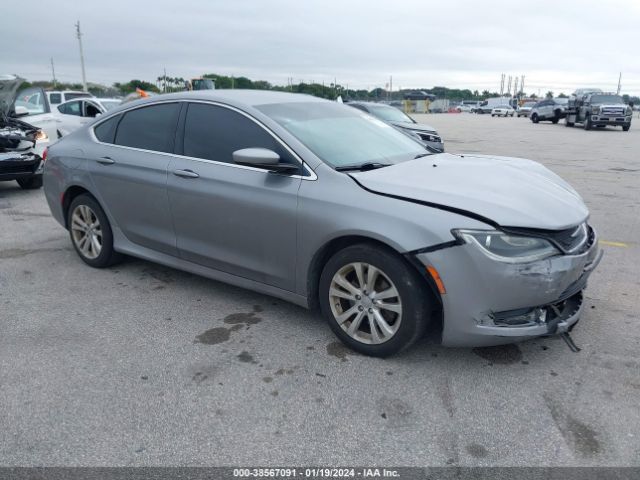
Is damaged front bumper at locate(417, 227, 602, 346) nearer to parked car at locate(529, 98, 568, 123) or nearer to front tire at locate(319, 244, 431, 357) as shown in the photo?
front tire at locate(319, 244, 431, 357)

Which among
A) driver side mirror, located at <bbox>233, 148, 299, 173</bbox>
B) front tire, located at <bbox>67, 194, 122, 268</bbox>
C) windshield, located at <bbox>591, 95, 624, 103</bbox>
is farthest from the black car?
windshield, located at <bbox>591, 95, 624, 103</bbox>

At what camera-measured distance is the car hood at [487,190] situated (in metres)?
3.10

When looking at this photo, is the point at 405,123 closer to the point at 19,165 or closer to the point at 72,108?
the point at 19,165

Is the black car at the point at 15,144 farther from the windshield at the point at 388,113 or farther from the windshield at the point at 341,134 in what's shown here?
the windshield at the point at 388,113

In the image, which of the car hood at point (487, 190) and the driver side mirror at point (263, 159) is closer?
the car hood at point (487, 190)

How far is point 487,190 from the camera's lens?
3348mm

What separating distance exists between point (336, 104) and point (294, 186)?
4.72ft

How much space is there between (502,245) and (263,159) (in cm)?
158

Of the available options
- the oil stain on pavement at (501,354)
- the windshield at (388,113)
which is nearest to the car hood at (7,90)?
the windshield at (388,113)

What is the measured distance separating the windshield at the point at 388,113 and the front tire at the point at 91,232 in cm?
945

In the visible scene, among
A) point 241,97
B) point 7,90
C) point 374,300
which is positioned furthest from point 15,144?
point 374,300

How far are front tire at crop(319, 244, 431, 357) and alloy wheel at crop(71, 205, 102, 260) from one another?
2607 millimetres

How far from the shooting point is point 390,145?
434 cm

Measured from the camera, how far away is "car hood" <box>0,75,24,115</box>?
27.8 feet
